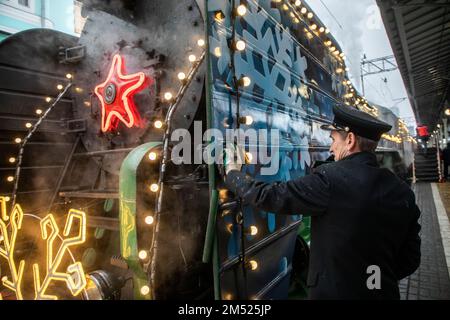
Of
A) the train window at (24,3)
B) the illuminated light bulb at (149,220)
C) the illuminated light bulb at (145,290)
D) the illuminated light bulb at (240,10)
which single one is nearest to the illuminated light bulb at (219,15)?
the illuminated light bulb at (240,10)

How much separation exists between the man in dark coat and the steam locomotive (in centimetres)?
53

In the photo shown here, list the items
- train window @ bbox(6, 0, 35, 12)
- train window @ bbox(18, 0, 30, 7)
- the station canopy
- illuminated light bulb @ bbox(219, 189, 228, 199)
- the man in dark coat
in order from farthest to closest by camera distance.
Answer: train window @ bbox(18, 0, 30, 7) < train window @ bbox(6, 0, 35, 12) < the station canopy < illuminated light bulb @ bbox(219, 189, 228, 199) < the man in dark coat

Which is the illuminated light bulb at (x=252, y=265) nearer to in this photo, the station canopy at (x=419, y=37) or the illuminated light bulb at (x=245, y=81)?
the illuminated light bulb at (x=245, y=81)

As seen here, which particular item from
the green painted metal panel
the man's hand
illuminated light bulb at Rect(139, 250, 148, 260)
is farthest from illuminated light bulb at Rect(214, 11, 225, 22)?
illuminated light bulb at Rect(139, 250, 148, 260)

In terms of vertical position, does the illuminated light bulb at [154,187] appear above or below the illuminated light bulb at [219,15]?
below

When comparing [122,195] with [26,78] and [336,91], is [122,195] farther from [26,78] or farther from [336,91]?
[336,91]

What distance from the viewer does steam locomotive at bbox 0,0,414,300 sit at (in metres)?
2.26

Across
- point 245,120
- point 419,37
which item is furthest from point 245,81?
point 419,37

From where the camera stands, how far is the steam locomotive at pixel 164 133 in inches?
89.0

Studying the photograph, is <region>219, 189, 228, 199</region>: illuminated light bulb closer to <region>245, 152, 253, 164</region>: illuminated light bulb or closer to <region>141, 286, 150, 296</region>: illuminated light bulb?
<region>245, 152, 253, 164</region>: illuminated light bulb

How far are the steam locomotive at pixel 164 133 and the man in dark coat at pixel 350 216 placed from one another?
1.73 ft

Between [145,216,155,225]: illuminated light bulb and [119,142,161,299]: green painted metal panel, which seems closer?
[119,142,161,299]: green painted metal panel

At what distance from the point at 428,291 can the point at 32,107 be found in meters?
5.83

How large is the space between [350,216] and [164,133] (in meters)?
1.52
